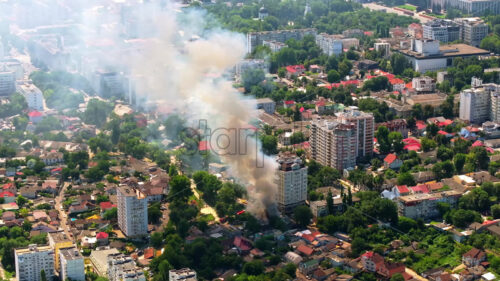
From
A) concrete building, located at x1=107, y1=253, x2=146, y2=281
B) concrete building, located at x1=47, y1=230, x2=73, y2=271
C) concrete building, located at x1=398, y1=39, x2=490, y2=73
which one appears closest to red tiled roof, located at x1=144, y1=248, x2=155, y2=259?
concrete building, located at x1=107, y1=253, x2=146, y2=281

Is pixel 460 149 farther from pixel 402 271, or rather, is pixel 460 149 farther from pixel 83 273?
pixel 83 273

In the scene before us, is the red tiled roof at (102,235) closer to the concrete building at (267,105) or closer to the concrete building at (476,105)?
the concrete building at (267,105)

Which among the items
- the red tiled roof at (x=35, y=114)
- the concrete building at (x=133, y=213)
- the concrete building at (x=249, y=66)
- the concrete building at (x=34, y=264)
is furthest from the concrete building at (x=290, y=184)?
the red tiled roof at (x=35, y=114)

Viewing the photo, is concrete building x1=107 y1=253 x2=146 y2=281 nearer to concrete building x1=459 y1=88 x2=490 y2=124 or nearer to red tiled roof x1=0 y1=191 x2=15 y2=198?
red tiled roof x1=0 y1=191 x2=15 y2=198

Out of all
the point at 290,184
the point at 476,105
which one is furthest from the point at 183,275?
the point at 476,105

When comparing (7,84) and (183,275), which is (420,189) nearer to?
(183,275)
